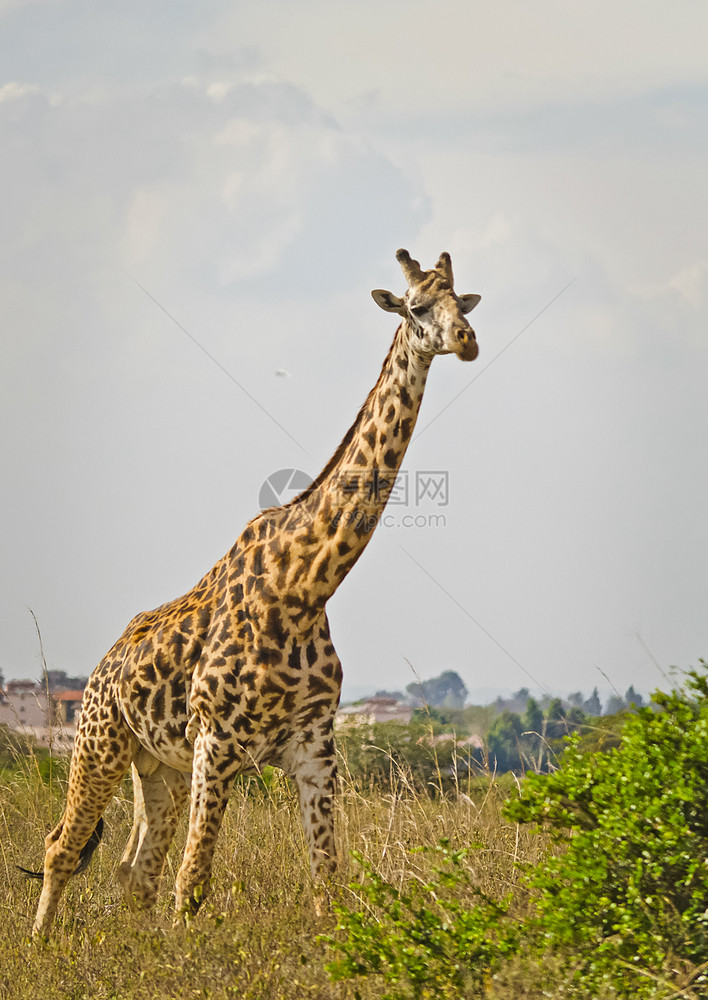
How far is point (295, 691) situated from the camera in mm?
5922

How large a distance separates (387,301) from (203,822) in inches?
119

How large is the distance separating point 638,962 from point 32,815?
21.7ft

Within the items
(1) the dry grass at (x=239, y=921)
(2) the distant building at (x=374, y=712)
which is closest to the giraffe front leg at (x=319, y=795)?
(1) the dry grass at (x=239, y=921)

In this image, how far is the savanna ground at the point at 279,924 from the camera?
4.28m

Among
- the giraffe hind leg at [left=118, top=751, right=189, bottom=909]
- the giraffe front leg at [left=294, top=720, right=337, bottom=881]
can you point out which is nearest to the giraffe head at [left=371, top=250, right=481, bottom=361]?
the giraffe front leg at [left=294, top=720, right=337, bottom=881]

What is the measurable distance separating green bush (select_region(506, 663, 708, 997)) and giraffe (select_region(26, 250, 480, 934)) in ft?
6.27

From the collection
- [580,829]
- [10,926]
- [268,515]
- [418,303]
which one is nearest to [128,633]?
[268,515]

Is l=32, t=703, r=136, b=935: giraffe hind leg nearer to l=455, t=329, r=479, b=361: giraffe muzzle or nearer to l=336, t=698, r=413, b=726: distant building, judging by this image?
l=455, t=329, r=479, b=361: giraffe muzzle

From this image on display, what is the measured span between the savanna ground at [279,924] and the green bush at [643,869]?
0.33 feet

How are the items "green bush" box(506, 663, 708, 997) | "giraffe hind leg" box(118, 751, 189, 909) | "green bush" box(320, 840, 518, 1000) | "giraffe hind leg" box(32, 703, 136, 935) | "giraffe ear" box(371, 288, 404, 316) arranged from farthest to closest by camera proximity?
"giraffe hind leg" box(118, 751, 189, 909) < "giraffe hind leg" box(32, 703, 136, 935) < "giraffe ear" box(371, 288, 404, 316) < "green bush" box(320, 840, 518, 1000) < "green bush" box(506, 663, 708, 997)

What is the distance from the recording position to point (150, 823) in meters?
7.04

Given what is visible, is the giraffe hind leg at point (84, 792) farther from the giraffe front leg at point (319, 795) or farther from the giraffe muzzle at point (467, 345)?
the giraffe muzzle at point (467, 345)

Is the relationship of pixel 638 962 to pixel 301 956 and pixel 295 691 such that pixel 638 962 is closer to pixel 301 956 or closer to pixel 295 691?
Result: pixel 301 956

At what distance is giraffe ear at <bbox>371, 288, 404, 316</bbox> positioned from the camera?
5.76 m
